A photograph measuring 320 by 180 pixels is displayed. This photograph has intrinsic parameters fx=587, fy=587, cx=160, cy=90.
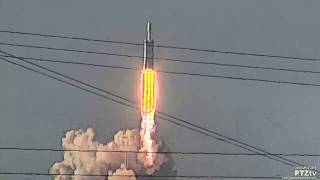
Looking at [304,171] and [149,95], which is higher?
[149,95]

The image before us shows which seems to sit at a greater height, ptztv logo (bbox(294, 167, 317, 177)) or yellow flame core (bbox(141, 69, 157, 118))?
yellow flame core (bbox(141, 69, 157, 118))

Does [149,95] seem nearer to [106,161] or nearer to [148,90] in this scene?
[148,90]

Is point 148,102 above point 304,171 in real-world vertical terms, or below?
above

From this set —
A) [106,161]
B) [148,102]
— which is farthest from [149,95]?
[106,161]

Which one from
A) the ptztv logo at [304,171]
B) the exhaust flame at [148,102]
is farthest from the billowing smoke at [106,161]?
the ptztv logo at [304,171]

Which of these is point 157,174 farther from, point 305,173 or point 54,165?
point 305,173

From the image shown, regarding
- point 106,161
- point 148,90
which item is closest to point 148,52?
point 148,90

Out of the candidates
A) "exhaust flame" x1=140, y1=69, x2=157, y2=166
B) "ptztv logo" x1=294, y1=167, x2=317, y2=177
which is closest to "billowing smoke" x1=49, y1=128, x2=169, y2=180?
"exhaust flame" x1=140, y1=69, x2=157, y2=166
